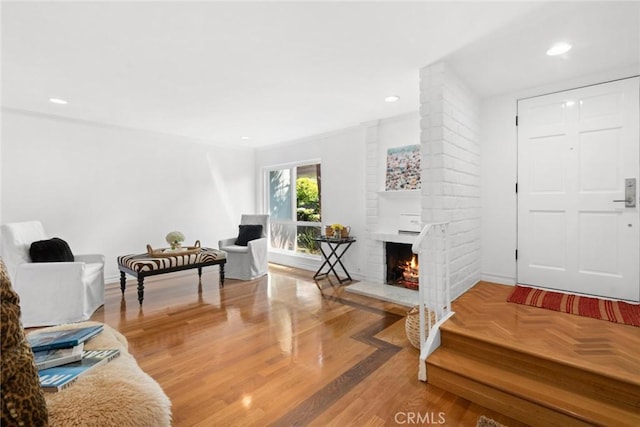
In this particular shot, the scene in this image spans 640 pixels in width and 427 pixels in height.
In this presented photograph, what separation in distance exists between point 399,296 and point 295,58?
9.20ft

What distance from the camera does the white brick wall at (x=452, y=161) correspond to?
2.53 meters

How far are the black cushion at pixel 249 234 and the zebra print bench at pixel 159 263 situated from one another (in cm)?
80

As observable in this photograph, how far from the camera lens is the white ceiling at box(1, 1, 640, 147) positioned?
191 cm

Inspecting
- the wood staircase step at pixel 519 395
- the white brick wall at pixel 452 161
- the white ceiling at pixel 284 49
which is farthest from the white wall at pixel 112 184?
the wood staircase step at pixel 519 395

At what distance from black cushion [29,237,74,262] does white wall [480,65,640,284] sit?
15.0 ft

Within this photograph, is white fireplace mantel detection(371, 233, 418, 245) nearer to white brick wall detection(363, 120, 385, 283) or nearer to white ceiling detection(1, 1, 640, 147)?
white brick wall detection(363, 120, 385, 283)

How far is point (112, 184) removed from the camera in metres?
4.46

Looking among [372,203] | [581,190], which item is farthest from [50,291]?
[581,190]

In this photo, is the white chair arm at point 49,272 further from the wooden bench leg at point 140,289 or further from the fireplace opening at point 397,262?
the fireplace opening at point 397,262

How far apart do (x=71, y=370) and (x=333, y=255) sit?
394 cm

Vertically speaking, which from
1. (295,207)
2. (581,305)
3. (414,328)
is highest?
(295,207)

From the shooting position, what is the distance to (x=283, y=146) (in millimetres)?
5793

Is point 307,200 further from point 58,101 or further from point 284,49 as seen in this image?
point 58,101

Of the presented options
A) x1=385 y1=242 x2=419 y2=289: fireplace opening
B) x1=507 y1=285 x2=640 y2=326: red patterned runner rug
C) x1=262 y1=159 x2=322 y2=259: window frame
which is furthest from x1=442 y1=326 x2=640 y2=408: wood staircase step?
x1=262 y1=159 x2=322 y2=259: window frame
